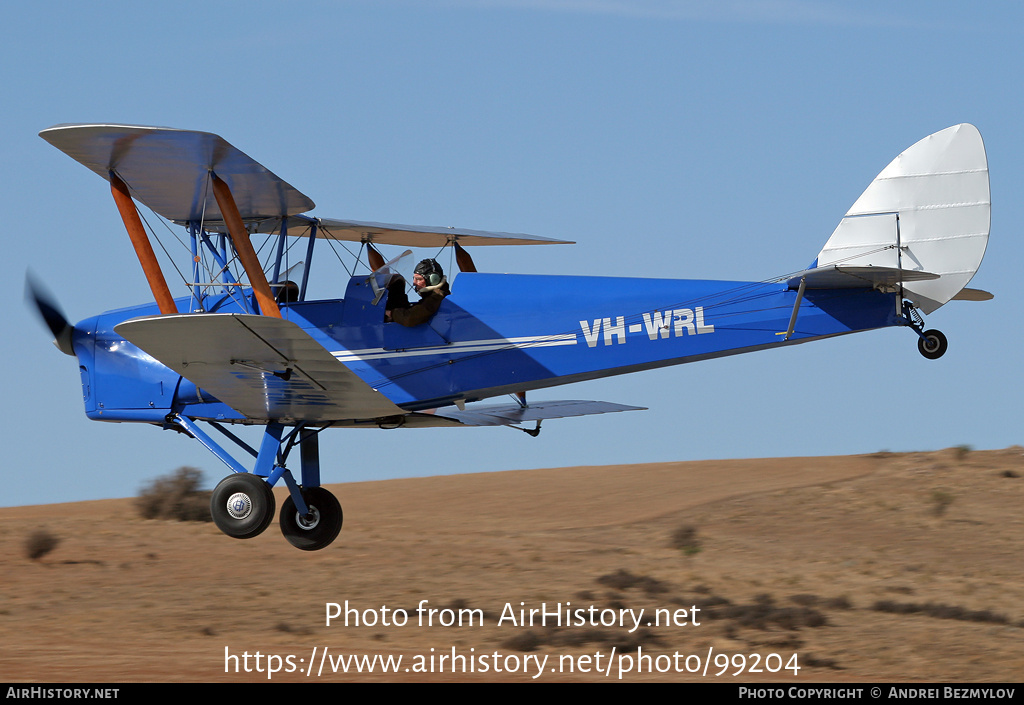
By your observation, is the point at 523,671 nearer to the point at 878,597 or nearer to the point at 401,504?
the point at 878,597

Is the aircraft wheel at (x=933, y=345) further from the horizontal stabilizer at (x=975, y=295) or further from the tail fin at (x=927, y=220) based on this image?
the horizontal stabilizer at (x=975, y=295)

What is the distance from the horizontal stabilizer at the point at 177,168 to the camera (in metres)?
10.1

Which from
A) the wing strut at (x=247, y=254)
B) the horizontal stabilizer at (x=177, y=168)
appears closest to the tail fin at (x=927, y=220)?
the wing strut at (x=247, y=254)

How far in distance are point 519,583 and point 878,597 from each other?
543 cm

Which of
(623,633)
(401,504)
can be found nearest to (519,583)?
(623,633)

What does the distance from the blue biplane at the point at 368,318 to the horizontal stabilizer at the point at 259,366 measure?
0.09 ft

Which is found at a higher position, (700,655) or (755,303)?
(755,303)

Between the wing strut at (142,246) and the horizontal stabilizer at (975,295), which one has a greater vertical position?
the wing strut at (142,246)

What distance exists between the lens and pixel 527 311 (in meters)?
11.3

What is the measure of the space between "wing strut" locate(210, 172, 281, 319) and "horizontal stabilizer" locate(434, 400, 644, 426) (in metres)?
2.83

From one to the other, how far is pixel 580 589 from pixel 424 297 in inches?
300

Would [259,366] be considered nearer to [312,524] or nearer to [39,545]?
[312,524]

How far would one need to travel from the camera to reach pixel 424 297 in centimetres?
1136

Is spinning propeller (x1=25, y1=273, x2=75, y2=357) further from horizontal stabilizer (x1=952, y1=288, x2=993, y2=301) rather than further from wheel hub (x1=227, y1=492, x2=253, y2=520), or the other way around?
horizontal stabilizer (x1=952, y1=288, x2=993, y2=301)
